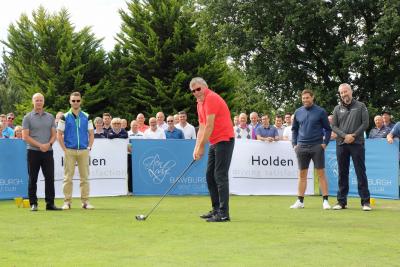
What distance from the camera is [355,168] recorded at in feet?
38.9

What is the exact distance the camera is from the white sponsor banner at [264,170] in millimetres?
15969

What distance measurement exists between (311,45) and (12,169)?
88.8ft

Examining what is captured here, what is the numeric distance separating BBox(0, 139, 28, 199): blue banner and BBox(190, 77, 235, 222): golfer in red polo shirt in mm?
6137

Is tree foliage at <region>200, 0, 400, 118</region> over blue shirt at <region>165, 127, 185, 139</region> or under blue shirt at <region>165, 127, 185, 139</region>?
over

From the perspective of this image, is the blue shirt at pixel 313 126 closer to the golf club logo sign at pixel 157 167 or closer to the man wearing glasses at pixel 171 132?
the golf club logo sign at pixel 157 167

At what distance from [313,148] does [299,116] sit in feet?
1.99

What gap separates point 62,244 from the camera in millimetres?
7379

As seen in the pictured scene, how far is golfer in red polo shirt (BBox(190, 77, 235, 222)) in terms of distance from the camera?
9555mm

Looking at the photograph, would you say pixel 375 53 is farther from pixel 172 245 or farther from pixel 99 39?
pixel 172 245

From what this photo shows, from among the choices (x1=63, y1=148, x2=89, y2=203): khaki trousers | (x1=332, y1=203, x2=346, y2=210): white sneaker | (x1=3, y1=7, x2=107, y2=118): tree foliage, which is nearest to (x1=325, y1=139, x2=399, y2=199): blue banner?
(x1=332, y1=203, x2=346, y2=210): white sneaker

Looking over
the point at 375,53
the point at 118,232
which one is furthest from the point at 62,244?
the point at 375,53

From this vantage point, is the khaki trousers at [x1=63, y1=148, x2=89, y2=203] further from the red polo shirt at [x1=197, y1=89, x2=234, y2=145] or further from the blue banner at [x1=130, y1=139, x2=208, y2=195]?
the blue banner at [x1=130, y1=139, x2=208, y2=195]

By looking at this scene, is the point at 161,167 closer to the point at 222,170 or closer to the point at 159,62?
the point at 222,170

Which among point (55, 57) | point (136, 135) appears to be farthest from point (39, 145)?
point (55, 57)
